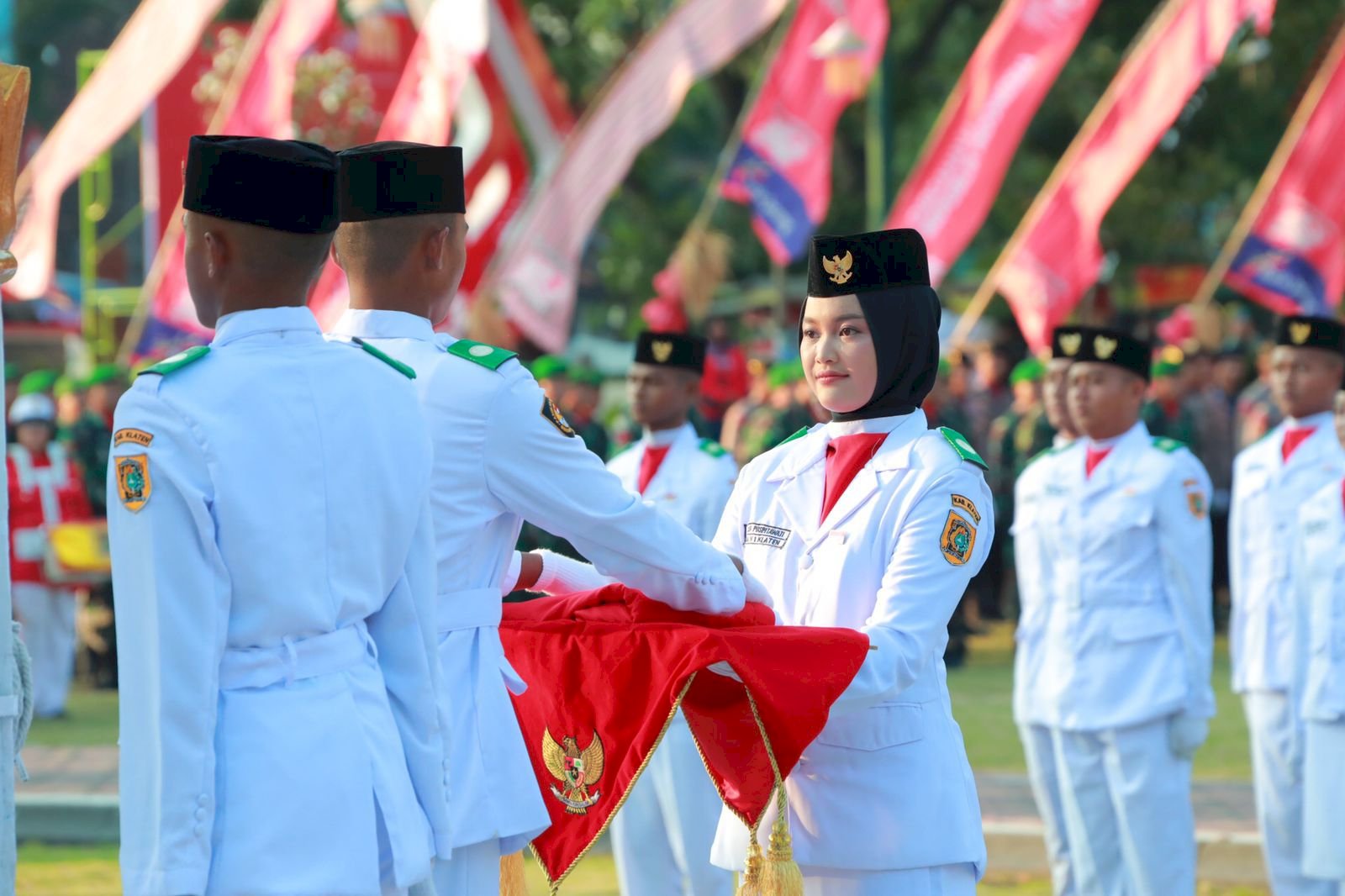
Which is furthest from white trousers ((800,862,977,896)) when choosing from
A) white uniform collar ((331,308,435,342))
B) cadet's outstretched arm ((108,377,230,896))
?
cadet's outstretched arm ((108,377,230,896))

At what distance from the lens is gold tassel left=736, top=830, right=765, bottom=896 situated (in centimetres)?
421

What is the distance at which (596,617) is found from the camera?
14.7 ft

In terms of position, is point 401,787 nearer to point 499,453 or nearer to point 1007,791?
point 499,453

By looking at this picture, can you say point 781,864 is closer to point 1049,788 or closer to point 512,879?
point 512,879

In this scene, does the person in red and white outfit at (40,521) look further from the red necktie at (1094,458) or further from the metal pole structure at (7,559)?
the metal pole structure at (7,559)

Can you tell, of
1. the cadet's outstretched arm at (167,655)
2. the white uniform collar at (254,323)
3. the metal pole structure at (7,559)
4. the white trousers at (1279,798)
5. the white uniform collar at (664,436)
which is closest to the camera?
the cadet's outstretched arm at (167,655)

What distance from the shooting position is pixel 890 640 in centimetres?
426

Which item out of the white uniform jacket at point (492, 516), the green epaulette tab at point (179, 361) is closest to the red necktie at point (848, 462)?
the white uniform jacket at point (492, 516)

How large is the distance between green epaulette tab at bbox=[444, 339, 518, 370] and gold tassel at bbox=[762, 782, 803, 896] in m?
1.06

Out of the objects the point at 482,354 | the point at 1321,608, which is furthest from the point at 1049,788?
the point at 482,354

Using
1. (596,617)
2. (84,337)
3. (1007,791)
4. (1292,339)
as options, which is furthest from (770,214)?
(84,337)

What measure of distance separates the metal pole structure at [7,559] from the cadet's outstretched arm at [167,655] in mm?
641

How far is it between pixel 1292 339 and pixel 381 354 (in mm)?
5282

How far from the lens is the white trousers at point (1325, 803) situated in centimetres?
705
